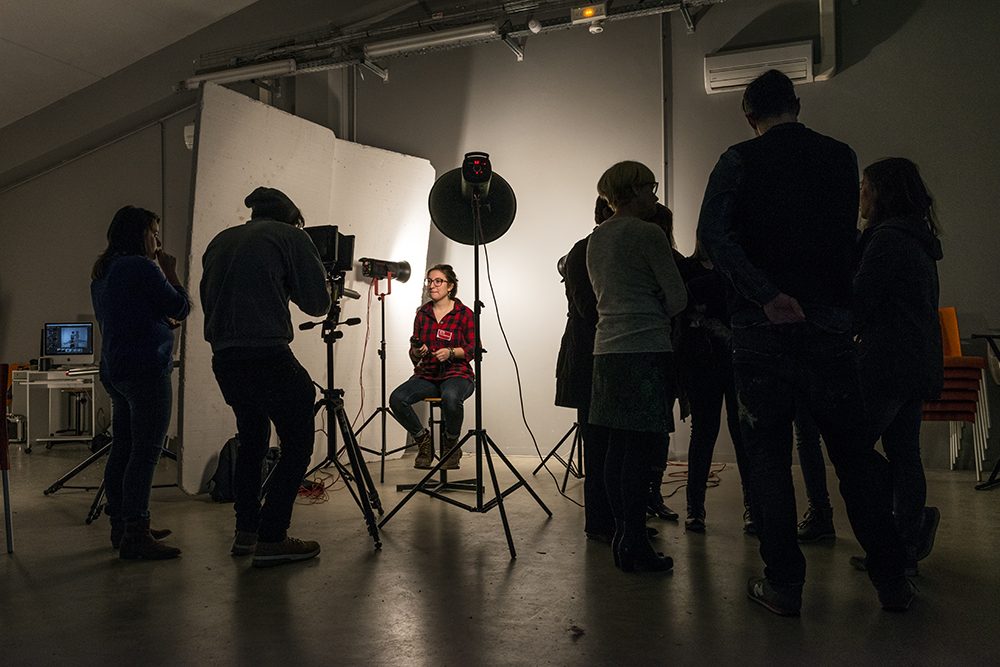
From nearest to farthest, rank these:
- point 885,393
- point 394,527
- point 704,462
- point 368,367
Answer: point 885,393, point 704,462, point 394,527, point 368,367

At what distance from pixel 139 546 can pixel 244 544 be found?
39cm

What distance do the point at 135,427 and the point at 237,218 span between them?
1714mm

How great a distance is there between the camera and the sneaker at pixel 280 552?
255 centimetres

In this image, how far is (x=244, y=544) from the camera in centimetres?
272

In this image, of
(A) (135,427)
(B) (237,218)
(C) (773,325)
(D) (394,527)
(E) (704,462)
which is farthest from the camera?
(B) (237,218)

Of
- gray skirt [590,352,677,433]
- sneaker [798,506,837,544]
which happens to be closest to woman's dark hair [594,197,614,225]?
gray skirt [590,352,677,433]

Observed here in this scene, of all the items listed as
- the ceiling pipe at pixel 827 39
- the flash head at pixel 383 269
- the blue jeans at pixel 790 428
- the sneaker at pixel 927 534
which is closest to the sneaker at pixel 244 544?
the blue jeans at pixel 790 428

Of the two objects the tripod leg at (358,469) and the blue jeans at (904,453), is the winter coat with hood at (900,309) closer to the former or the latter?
the blue jeans at (904,453)

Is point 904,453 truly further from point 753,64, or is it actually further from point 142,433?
point 753,64

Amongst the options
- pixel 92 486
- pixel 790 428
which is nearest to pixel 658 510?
pixel 790 428

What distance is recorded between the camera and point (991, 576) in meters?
2.30

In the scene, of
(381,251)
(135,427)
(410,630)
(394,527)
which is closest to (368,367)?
(381,251)

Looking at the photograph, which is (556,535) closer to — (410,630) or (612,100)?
(410,630)

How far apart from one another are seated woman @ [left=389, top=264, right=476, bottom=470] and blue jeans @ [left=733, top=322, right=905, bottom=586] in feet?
7.45
